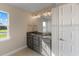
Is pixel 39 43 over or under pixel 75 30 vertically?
under

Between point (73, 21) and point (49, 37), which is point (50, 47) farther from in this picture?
point (73, 21)

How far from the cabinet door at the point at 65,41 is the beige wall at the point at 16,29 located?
1031mm

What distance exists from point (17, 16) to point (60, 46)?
4.80 feet

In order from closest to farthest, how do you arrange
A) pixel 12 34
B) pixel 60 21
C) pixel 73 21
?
pixel 73 21 < pixel 60 21 < pixel 12 34

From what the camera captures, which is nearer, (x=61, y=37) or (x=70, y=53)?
(x=70, y=53)

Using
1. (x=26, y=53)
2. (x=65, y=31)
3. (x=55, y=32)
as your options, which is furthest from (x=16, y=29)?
(x=65, y=31)

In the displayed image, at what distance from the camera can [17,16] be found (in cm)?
273

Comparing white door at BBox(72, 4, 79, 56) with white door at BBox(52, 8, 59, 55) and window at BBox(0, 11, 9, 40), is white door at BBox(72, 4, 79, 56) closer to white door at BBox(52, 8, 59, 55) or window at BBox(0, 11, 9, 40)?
white door at BBox(52, 8, 59, 55)

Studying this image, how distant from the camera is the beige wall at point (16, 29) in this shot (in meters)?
2.62

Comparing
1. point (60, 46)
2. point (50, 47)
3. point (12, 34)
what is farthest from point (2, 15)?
point (60, 46)

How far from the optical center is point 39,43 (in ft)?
9.07

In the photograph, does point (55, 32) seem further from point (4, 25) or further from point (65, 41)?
point (4, 25)

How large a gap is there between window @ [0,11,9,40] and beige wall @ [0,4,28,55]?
0.11m

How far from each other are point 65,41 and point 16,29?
4.66 ft
